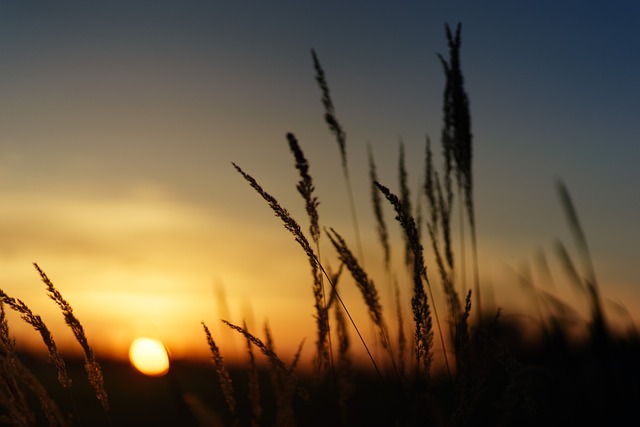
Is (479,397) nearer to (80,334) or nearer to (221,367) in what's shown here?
(221,367)

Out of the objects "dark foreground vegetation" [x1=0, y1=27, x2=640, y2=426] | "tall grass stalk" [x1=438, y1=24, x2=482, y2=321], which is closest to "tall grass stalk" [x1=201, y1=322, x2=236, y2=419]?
"dark foreground vegetation" [x1=0, y1=27, x2=640, y2=426]

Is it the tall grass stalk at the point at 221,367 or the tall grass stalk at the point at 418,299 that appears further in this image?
the tall grass stalk at the point at 221,367

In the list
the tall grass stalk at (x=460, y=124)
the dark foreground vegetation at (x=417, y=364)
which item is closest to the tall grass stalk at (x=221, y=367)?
the dark foreground vegetation at (x=417, y=364)

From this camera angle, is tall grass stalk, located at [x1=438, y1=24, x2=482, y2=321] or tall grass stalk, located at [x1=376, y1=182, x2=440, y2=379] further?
tall grass stalk, located at [x1=438, y1=24, x2=482, y2=321]

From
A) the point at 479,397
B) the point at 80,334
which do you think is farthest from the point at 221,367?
the point at 479,397

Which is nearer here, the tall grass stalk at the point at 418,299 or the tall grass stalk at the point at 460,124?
the tall grass stalk at the point at 418,299

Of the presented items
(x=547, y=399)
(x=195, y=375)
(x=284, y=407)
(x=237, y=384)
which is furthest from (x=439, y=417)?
(x=195, y=375)

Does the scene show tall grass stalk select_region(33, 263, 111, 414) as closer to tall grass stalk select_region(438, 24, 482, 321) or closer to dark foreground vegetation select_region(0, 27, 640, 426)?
dark foreground vegetation select_region(0, 27, 640, 426)

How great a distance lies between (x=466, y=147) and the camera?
8.66 feet

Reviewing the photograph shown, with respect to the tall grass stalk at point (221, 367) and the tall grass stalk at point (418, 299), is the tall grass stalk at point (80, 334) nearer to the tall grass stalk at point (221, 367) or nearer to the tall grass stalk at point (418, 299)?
the tall grass stalk at point (221, 367)

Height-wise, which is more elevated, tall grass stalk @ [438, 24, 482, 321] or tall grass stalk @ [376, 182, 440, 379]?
tall grass stalk @ [438, 24, 482, 321]

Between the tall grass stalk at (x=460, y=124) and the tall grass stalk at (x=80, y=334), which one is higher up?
the tall grass stalk at (x=460, y=124)

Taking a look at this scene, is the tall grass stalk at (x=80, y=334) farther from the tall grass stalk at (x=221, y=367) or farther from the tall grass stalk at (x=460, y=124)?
the tall grass stalk at (x=460, y=124)

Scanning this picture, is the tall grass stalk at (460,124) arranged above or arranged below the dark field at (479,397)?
above
